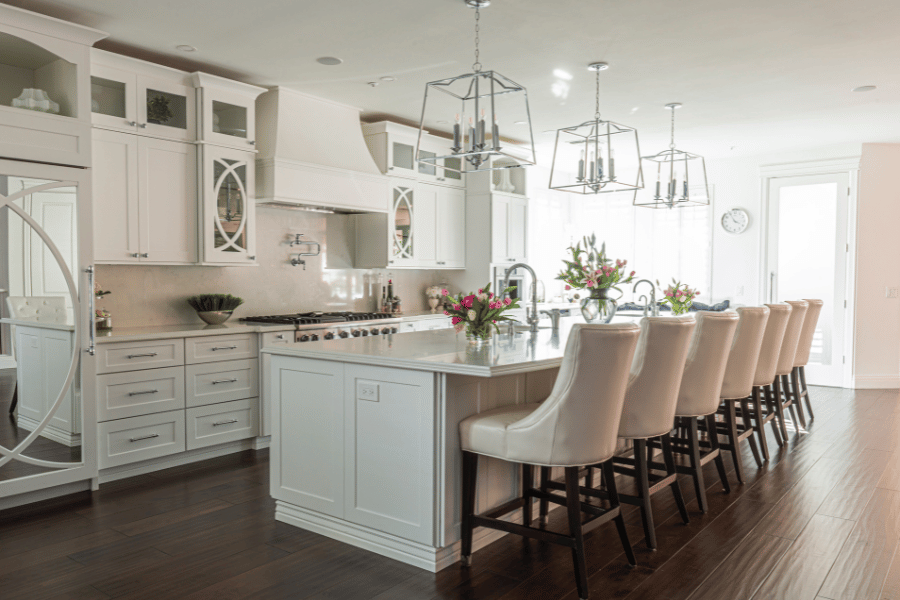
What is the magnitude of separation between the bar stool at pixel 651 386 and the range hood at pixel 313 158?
122 inches

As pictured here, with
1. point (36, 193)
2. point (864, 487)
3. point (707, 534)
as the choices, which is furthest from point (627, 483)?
point (36, 193)

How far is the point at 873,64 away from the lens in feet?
14.8

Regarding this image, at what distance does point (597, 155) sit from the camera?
4.12m

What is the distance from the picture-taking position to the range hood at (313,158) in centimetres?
496

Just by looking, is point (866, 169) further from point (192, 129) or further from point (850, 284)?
point (192, 129)

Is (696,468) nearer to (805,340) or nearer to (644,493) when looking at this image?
(644,493)

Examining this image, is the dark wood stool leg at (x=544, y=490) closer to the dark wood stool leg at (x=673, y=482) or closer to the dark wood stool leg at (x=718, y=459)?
the dark wood stool leg at (x=673, y=482)

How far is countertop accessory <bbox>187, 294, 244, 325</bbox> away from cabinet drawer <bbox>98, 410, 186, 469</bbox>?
0.74 meters

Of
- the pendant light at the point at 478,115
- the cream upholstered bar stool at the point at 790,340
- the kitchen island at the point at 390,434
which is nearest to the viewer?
the kitchen island at the point at 390,434

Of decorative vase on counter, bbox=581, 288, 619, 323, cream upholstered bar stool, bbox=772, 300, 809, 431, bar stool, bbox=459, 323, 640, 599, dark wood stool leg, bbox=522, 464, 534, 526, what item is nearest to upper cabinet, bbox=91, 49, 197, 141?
decorative vase on counter, bbox=581, 288, 619, 323

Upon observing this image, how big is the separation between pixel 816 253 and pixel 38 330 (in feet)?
25.2

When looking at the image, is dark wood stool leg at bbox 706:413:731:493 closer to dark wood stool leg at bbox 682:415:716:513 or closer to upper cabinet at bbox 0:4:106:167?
dark wood stool leg at bbox 682:415:716:513

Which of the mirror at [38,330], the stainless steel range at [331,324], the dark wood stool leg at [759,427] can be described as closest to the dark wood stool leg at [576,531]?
the dark wood stool leg at [759,427]

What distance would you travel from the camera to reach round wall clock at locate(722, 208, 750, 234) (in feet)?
26.5
